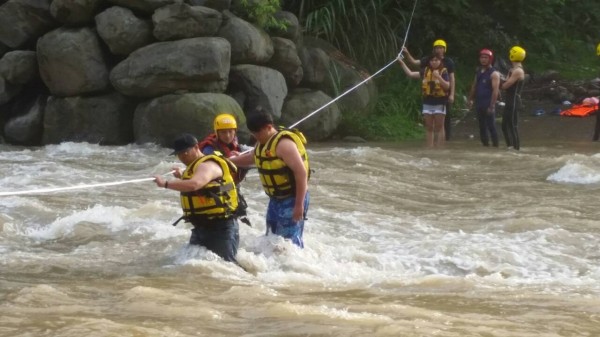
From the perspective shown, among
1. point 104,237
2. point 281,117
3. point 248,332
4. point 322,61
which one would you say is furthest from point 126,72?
point 248,332

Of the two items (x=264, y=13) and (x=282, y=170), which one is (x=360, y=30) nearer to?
(x=264, y=13)

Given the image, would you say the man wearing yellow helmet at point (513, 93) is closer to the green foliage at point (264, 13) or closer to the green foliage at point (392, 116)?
the green foliage at point (392, 116)

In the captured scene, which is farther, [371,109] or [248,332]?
[371,109]

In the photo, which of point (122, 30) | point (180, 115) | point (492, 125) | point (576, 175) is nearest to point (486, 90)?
point (492, 125)

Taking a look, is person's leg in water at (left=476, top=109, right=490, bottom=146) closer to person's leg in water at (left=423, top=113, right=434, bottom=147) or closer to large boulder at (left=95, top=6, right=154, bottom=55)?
person's leg in water at (left=423, top=113, right=434, bottom=147)

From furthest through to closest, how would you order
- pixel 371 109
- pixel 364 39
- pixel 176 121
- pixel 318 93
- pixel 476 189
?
pixel 364 39, pixel 371 109, pixel 318 93, pixel 176 121, pixel 476 189

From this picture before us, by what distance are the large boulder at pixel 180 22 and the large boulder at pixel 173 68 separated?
18 cm

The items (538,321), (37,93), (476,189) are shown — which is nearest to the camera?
(538,321)

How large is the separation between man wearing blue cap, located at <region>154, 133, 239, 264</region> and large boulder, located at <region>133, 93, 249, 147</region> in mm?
6819

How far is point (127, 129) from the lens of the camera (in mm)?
14539

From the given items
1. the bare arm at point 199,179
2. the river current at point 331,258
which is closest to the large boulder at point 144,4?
the river current at point 331,258

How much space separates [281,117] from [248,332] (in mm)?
10383

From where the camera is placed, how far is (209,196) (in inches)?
261

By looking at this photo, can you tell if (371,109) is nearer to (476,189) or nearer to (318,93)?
(318,93)
